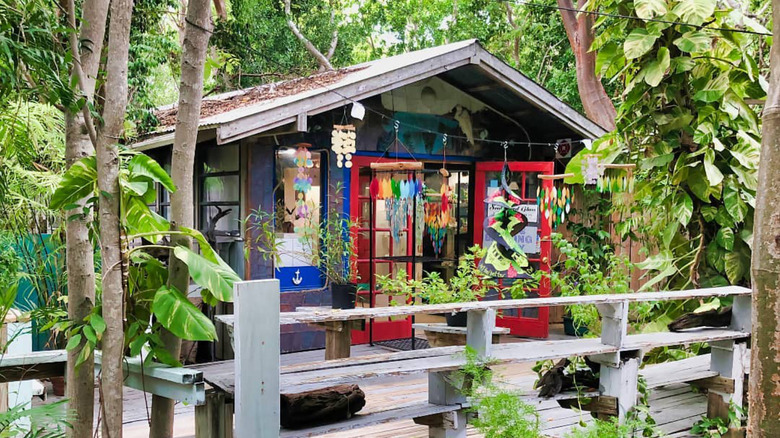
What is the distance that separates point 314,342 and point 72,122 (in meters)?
4.64

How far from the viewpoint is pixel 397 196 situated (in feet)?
22.3

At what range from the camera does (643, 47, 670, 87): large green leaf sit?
504 centimetres

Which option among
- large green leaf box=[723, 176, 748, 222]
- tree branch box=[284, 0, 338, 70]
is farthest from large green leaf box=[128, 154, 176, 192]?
tree branch box=[284, 0, 338, 70]

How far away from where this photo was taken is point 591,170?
20.2 feet

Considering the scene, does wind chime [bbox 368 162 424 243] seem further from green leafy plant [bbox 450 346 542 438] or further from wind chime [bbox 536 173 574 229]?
green leafy plant [bbox 450 346 542 438]

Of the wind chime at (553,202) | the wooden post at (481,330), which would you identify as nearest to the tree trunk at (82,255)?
the wooden post at (481,330)

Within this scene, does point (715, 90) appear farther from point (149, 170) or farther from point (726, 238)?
point (149, 170)

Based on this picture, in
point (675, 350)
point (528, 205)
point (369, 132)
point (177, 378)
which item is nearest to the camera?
point (177, 378)

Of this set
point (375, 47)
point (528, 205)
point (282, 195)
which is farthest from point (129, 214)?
point (375, 47)

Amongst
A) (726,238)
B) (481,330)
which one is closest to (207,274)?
(481,330)

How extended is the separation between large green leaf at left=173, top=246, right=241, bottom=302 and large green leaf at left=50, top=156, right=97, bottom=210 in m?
0.41

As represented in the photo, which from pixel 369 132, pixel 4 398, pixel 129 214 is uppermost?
pixel 369 132

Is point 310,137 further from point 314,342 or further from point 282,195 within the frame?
point 314,342

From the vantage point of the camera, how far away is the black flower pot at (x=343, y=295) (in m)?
6.38
